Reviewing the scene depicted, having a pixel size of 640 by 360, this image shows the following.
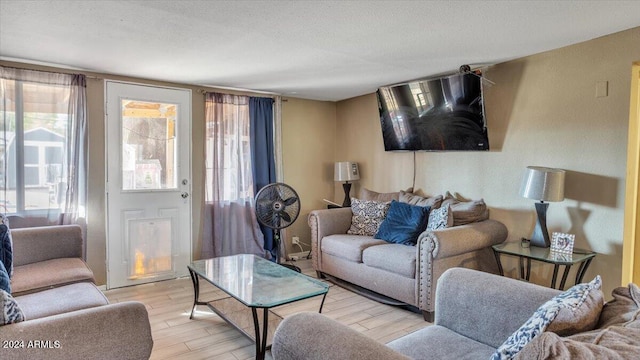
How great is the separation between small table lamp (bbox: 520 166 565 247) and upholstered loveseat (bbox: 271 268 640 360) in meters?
1.32

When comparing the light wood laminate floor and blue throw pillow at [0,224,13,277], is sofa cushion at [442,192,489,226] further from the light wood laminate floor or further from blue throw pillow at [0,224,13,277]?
blue throw pillow at [0,224,13,277]

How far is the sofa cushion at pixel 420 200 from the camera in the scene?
3.56m

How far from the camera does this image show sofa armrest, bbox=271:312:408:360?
3.64 ft

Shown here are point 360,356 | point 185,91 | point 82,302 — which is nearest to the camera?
point 360,356

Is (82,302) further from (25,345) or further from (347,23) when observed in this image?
(347,23)

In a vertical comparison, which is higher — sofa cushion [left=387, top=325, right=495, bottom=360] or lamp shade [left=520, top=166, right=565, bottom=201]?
lamp shade [left=520, top=166, right=565, bottom=201]

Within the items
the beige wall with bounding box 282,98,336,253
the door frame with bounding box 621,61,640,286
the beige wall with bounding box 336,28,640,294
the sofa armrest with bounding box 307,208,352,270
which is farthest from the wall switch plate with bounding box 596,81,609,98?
the beige wall with bounding box 282,98,336,253

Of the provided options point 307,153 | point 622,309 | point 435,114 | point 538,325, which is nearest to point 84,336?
point 538,325

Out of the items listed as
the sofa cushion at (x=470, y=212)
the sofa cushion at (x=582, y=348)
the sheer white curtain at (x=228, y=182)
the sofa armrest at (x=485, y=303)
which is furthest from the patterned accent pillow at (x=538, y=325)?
the sheer white curtain at (x=228, y=182)

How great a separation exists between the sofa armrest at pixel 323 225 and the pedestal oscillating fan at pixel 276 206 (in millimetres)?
255

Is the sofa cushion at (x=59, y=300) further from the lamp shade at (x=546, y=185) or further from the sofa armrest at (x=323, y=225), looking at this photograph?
the lamp shade at (x=546, y=185)

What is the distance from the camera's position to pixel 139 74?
142 inches

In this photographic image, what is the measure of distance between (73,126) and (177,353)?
2302mm

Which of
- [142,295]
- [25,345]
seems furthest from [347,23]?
[142,295]
